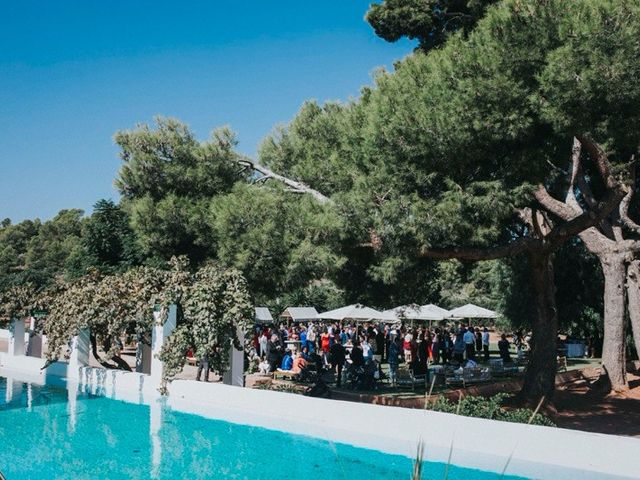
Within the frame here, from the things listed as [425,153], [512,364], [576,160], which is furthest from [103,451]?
[512,364]

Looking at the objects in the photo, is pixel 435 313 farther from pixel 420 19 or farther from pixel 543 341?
pixel 420 19

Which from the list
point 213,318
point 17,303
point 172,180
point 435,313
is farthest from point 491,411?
point 435,313

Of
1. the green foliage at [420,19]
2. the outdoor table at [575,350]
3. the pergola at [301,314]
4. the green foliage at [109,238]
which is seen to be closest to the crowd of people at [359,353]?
the outdoor table at [575,350]

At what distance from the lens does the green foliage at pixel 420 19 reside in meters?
13.5

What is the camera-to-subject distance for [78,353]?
688 inches

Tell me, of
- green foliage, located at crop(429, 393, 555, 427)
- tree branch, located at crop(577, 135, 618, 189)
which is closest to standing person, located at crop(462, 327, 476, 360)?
green foliage, located at crop(429, 393, 555, 427)

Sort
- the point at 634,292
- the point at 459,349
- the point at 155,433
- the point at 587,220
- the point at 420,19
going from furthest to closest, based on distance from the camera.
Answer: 1. the point at 459,349
2. the point at 634,292
3. the point at 420,19
4. the point at 155,433
5. the point at 587,220

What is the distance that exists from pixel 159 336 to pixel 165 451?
4.64 metres

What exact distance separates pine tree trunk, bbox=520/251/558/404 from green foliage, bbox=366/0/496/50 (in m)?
5.48

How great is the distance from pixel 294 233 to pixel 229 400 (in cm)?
374

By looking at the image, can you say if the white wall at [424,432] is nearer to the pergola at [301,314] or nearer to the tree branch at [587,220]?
the tree branch at [587,220]

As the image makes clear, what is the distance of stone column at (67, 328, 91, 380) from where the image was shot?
17266mm

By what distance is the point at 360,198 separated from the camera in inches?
389

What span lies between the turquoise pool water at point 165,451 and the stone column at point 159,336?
1405 millimetres
